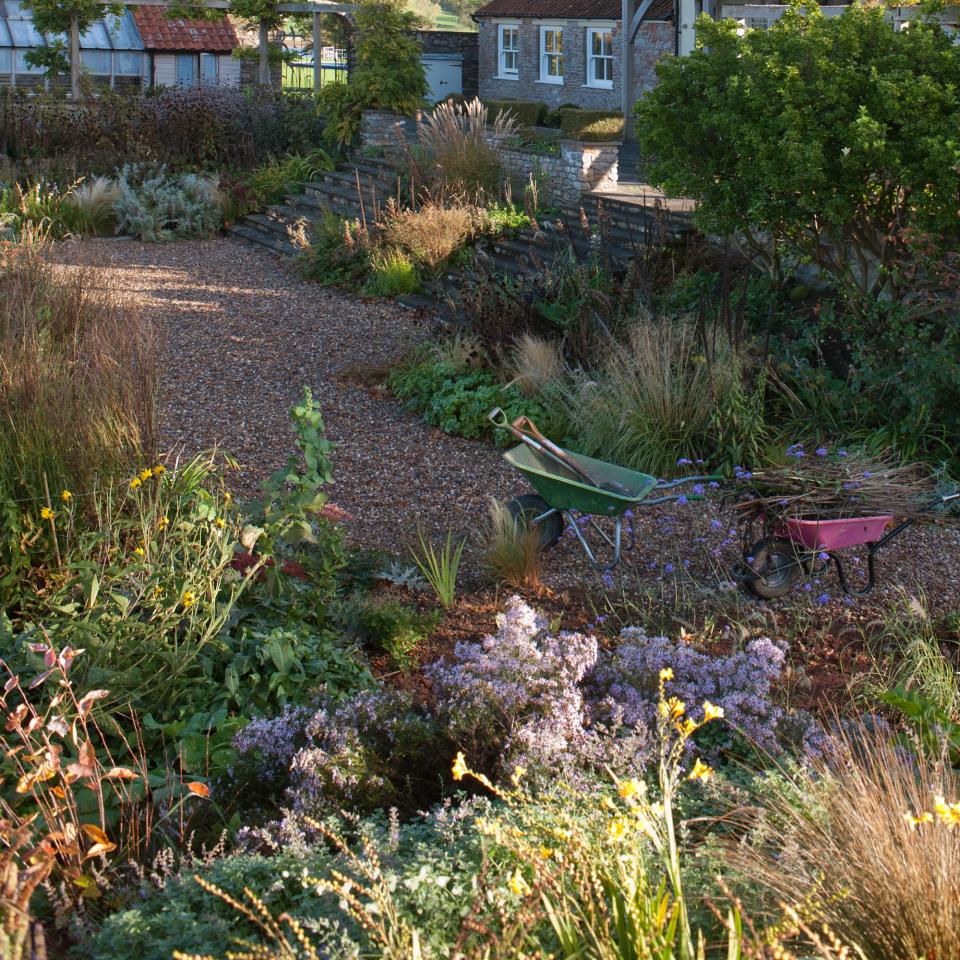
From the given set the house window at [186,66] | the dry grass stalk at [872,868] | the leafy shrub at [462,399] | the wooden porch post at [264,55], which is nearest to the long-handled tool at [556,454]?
the leafy shrub at [462,399]

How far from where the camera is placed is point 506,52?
28.9m

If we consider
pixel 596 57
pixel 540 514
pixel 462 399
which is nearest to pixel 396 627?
pixel 540 514

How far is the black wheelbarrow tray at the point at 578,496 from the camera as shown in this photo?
494 centimetres

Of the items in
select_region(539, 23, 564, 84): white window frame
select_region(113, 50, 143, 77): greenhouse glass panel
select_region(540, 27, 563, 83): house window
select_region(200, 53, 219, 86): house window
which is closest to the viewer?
select_region(539, 23, 564, 84): white window frame

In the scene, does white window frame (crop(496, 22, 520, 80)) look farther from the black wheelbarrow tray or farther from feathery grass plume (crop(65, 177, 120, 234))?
the black wheelbarrow tray

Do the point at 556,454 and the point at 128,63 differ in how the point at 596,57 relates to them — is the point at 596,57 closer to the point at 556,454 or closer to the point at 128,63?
the point at 128,63

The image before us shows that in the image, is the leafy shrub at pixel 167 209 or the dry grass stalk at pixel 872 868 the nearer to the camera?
the dry grass stalk at pixel 872 868

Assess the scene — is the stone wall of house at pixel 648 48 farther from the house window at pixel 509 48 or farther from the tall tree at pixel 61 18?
the tall tree at pixel 61 18

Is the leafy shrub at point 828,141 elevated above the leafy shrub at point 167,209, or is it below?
above

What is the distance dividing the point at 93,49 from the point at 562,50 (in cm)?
1309

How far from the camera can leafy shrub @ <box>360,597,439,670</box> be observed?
4.35 metres

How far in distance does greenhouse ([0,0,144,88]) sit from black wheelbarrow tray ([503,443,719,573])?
27.6 metres

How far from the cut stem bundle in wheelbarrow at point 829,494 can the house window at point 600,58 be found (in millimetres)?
21941

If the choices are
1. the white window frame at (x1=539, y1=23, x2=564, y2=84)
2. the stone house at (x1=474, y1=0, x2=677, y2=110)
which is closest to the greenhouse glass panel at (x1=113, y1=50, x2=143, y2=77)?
the stone house at (x1=474, y1=0, x2=677, y2=110)
